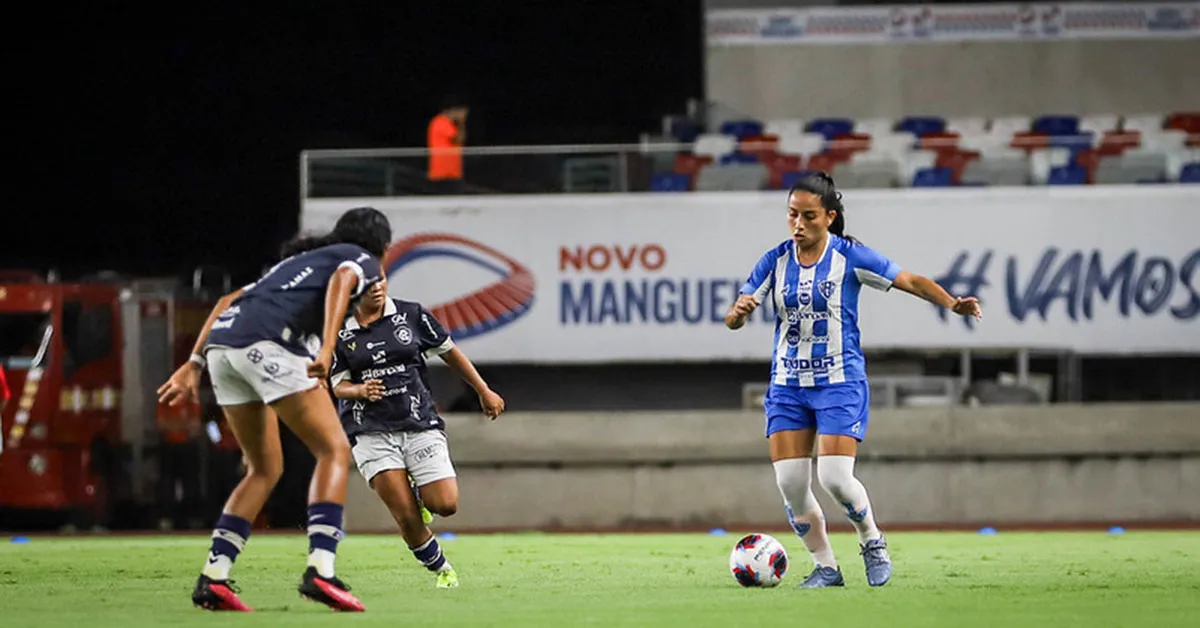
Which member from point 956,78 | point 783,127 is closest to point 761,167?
point 783,127

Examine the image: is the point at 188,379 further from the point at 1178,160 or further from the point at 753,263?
the point at 1178,160

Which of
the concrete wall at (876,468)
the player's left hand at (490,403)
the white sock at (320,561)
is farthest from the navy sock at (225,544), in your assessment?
the concrete wall at (876,468)

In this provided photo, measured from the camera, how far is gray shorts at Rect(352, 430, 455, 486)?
10688 mm

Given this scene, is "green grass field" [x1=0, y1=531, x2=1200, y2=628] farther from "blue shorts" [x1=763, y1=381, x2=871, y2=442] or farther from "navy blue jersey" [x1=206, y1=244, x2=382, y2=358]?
"navy blue jersey" [x1=206, y1=244, x2=382, y2=358]

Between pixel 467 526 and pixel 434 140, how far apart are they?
444 centimetres

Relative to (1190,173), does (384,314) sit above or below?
below

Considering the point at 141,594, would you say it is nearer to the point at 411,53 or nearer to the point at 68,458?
the point at 68,458

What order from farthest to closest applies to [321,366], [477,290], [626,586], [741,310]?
[477,290]
[626,586]
[741,310]
[321,366]

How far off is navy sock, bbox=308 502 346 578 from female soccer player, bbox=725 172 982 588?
2.48 meters

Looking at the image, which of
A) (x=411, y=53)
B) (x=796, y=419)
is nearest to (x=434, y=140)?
(x=411, y=53)

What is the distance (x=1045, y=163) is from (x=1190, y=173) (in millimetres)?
1567

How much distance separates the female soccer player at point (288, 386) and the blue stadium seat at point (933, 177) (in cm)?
1351

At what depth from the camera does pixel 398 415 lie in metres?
10.7

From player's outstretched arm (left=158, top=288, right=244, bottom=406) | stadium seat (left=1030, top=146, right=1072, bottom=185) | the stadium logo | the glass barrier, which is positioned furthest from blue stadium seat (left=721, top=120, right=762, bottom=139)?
player's outstretched arm (left=158, top=288, right=244, bottom=406)
